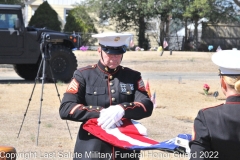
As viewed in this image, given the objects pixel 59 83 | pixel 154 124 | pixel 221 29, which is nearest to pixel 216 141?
pixel 154 124

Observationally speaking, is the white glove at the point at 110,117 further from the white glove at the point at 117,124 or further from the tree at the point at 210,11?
the tree at the point at 210,11

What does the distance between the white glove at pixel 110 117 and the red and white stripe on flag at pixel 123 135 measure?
0.12 feet

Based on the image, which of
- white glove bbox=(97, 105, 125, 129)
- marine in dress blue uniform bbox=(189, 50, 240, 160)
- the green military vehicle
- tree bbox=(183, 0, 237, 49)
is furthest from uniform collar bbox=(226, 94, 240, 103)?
tree bbox=(183, 0, 237, 49)

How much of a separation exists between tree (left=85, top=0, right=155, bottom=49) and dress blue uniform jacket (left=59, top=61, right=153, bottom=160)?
114 feet

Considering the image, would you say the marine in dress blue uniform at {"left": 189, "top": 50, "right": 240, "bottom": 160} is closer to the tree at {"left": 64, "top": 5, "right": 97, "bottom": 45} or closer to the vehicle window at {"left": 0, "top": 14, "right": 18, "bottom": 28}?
the vehicle window at {"left": 0, "top": 14, "right": 18, "bottom": 28}

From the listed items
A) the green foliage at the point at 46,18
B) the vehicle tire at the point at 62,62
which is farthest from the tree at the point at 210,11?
the vehicle tire at the point at 62,62

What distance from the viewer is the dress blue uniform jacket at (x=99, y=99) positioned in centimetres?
435

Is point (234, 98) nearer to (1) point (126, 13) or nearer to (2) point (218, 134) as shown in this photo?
(2) point (218, 134)

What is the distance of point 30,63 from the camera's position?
56.4 feet

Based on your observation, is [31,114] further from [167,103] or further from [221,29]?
[221,29]

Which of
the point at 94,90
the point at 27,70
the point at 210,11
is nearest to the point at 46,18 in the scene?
the point at 210,11

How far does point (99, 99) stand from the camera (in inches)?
178

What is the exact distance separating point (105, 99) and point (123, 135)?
378 millimetres

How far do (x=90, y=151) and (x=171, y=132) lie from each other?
6210 millimetres
